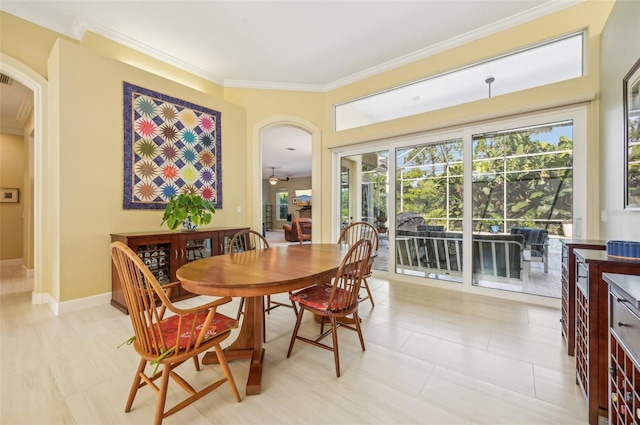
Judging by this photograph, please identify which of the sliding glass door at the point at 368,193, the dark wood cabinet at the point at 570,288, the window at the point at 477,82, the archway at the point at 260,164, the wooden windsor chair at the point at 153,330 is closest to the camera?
the wooden windsor chair at the point at 153,330

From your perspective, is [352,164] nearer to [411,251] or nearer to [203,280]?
[411,251]

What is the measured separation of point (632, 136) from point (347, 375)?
8.69 feet

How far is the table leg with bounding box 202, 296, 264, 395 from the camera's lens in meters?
1.73

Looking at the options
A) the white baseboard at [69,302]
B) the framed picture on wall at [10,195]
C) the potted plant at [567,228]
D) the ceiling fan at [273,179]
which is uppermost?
the ceiling fan at [273,179]

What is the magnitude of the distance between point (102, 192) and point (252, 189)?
6.81 ft

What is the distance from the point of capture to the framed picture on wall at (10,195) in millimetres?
4984

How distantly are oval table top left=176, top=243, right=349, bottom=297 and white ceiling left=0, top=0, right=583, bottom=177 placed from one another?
2718mm

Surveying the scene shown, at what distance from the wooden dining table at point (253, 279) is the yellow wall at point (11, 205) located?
6081 mm

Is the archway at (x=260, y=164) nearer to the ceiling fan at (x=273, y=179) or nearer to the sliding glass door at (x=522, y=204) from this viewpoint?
the sliding glass door at (x=522, y=204)

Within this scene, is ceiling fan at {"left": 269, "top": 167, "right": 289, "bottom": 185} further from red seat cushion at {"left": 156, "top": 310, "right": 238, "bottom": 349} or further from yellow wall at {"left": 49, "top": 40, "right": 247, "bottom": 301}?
red seat cushion at {"left": 156, "top": 310, "right": 238, "bottom": 349}

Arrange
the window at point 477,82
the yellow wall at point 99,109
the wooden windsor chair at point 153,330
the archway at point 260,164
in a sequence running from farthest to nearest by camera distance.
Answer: the archway at point 260,164
the window at point 477,82
the yellow wall at point 99,109
the wooden windsor chair at point 153,330

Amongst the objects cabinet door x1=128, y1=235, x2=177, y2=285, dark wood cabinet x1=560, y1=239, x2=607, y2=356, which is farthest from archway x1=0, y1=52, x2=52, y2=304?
dark wood cabinet x1=560, y1=239, x2=607, y2=356

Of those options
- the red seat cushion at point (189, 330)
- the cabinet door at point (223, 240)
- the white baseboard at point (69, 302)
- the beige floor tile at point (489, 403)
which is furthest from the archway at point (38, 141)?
the beige floor tile at point (489, 403)

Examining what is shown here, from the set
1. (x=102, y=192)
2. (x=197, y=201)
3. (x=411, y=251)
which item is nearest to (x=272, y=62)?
(x=197, y=201)
